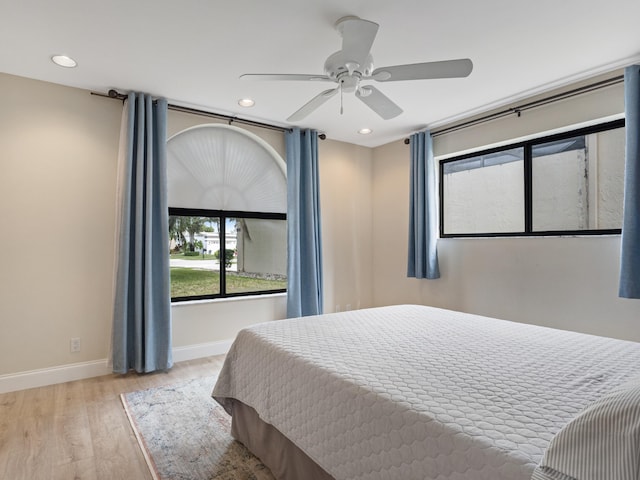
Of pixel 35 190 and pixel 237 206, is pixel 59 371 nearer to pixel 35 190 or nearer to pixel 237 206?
pixel 35 190

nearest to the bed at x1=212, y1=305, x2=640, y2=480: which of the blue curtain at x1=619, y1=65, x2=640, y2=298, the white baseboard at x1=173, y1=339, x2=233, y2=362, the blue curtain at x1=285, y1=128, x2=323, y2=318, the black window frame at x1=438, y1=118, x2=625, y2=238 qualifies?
the blue curtain at x1=619, y1=65, x2=640, y2=298

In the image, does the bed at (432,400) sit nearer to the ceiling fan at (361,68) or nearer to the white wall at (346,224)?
the ceiling fan at (361,68)

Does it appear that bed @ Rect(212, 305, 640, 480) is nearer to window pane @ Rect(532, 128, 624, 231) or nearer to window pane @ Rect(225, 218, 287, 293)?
window pane @ Rect(532, 128, 624, 231)

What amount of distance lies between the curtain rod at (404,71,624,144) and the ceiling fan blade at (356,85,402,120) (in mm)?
1445

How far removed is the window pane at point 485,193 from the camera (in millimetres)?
3506

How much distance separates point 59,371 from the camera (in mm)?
2924

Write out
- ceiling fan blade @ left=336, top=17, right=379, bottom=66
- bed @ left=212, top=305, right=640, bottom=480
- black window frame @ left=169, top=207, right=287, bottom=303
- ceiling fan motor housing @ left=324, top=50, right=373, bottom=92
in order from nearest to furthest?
bed @ left=212, top=305, right=640, bottom=480
ceiling fan blade @ left=336, top=17, right=379, bottom=66
ceiling fan motor housing @ left=324, top=50, right=373, bottom=92
black window frame @ left=169, top=207, right=287, bottom=303

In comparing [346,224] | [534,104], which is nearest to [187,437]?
[346,224]

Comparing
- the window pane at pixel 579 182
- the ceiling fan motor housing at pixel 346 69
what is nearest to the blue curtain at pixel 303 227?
the ceiling fan motor housing at pixel 346 69

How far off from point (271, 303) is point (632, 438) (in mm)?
3574

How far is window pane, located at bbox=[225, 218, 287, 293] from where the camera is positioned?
401 cm

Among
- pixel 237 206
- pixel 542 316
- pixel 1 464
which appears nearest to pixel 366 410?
pixel 1 464

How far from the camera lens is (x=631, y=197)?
2.50 meters

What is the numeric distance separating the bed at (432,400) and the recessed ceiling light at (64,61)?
2.35 meters
